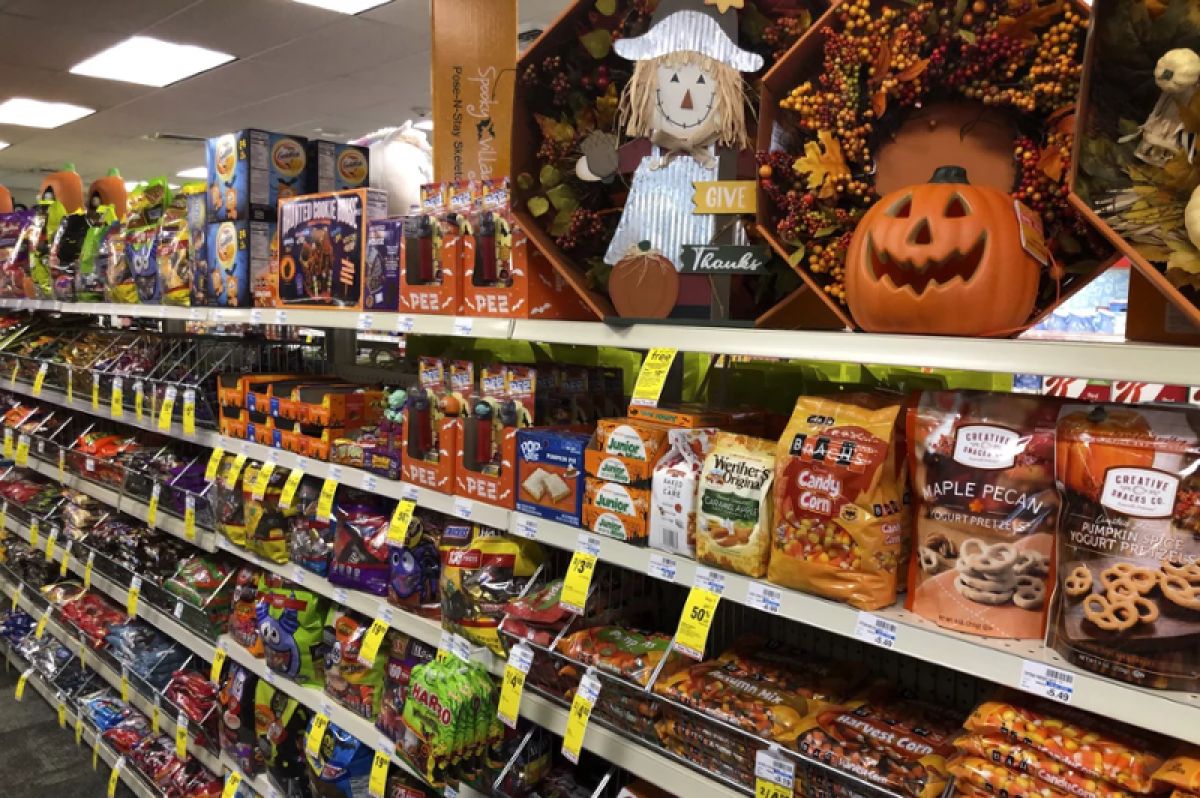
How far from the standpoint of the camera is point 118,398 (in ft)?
11.0

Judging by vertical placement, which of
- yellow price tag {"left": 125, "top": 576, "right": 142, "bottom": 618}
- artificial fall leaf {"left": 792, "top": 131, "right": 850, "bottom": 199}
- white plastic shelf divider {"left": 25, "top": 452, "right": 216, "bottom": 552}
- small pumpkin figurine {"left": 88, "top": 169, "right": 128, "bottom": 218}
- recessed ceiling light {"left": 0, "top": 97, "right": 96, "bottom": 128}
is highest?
recessed ceiling light {"left": 0, "top": 97, "right": 96, "bottom": 128}

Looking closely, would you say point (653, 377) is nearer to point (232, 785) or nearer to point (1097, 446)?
point (1097, 446)

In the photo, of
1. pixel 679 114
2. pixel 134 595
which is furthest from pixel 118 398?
A: pixel 679 114

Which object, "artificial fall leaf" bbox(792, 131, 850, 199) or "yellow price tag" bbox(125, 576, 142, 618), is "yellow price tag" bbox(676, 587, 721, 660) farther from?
"yellow price tag" bbox(125, 576, 142, 618)

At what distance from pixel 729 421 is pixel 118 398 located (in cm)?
272

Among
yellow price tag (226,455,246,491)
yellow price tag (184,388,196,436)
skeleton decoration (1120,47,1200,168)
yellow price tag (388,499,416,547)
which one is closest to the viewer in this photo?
skeleton decoration (1120,47,1200,168)

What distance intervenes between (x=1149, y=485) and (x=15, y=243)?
512cm

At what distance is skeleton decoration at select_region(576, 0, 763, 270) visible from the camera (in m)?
1.52

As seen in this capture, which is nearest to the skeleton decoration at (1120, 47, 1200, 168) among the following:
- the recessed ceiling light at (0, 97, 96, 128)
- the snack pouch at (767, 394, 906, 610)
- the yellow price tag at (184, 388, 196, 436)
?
the snack pouch at (767, 394, 906, 610)

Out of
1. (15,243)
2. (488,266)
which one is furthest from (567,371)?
(15,243)

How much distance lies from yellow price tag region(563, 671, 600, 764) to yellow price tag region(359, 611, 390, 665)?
71 centimetres

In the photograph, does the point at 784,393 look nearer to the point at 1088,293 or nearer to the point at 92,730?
the point at 1088,293

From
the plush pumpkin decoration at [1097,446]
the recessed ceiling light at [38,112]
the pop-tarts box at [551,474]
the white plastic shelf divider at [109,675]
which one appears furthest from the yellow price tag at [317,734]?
the recessed ceiling light at [38,112]

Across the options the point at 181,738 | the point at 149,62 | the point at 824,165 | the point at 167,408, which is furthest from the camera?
the point at 149,62
